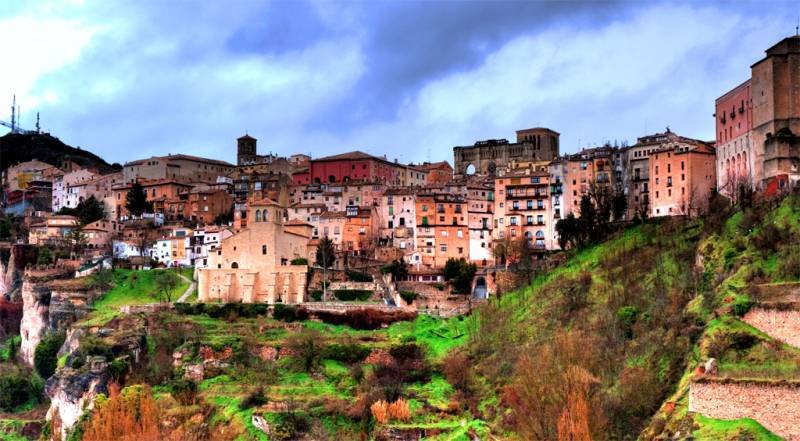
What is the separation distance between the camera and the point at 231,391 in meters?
53.2

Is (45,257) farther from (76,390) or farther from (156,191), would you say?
(76,390)

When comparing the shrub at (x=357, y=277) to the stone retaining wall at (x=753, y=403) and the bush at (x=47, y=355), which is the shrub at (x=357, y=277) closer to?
the bush at (x=47, y=355)

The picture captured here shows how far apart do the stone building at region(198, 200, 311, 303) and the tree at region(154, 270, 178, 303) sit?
11.7 ft

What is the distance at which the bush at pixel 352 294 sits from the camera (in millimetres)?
66250

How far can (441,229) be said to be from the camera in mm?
76812

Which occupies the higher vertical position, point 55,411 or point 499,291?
point 499,291

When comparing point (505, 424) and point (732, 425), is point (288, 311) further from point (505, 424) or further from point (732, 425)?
point (732, 425)

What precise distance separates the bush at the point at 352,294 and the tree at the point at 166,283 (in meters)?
10.9

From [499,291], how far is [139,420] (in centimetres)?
2340

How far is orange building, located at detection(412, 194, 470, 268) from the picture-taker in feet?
249

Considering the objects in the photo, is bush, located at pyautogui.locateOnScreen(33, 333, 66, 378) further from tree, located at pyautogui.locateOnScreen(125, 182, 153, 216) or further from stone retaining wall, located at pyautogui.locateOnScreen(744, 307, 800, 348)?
stone retaining wall, located at pyautogui.locateOnScreen(744, 307, 800, 348)

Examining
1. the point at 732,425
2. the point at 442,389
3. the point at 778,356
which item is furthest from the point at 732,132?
the point at 732,425

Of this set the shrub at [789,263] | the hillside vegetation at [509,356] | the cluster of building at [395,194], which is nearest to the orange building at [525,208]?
the cluster of building at [395,194]

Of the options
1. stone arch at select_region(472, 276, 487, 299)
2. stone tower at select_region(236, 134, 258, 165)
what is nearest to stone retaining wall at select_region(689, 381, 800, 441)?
stone arch at select_region(472, 276, 487, 299)
